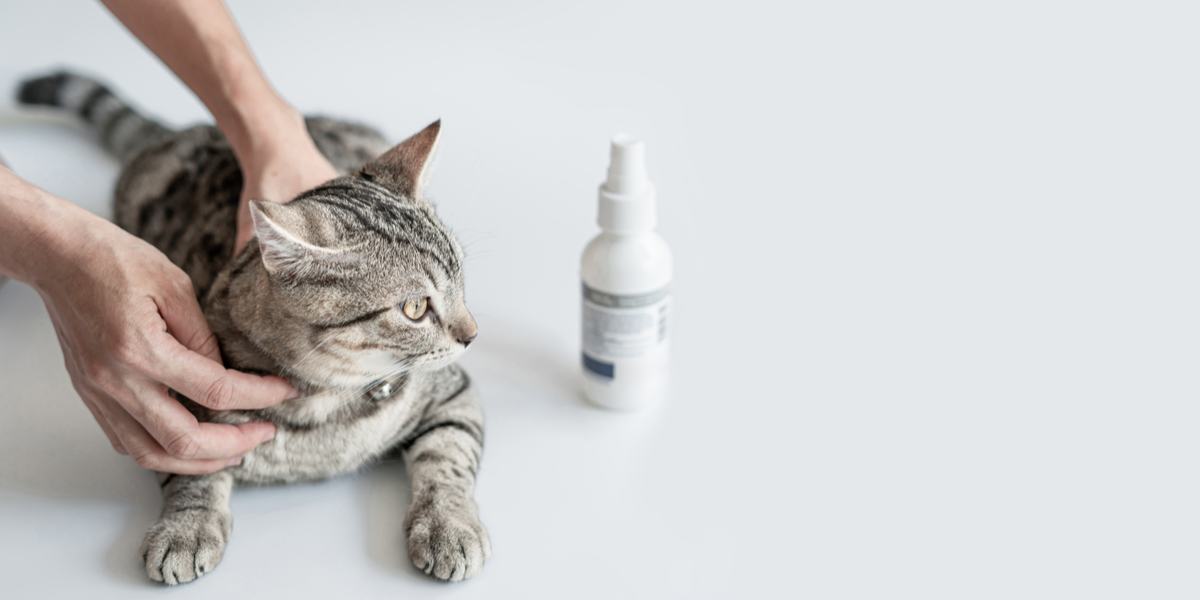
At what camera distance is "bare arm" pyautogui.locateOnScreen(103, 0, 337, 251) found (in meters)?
1.64

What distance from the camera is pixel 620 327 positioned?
1.59m

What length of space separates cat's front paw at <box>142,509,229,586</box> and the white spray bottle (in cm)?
59

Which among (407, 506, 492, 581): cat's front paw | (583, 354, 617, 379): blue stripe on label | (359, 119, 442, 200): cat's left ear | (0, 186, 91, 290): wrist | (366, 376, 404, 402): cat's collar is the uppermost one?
(359, 119, 442, 200): cat's left ear

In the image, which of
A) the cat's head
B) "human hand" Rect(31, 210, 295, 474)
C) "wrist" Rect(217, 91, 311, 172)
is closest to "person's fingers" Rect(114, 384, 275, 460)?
"human hand" Rect(31, 210, 295, 474)

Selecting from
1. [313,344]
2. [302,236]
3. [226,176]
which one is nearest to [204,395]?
[313,344]

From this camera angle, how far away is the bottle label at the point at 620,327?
1570mm

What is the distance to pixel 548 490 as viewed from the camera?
1.51 meters

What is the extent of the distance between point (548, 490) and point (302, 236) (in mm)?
543

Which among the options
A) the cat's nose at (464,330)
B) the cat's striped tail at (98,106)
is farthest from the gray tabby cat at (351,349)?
the cat's striped tail at (98,106)

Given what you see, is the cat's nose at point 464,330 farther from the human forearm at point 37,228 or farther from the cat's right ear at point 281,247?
the human forearm at point 37,228

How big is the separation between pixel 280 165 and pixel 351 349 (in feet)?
1.65

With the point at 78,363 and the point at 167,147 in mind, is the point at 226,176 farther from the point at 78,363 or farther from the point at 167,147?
the point at 78,363

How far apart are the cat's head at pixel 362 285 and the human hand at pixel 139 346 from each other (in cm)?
9

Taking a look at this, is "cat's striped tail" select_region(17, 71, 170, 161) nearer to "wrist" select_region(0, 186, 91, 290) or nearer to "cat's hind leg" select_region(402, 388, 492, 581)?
"wrist" select_region(0, 186, 91, 290)
